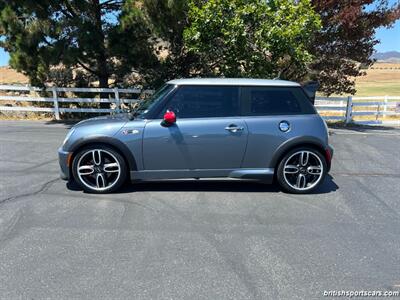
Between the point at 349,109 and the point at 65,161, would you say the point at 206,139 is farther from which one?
the point at 349,109

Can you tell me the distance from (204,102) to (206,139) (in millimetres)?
523

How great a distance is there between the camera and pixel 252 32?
10.6 meters

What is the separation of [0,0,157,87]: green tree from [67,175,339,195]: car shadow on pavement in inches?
269

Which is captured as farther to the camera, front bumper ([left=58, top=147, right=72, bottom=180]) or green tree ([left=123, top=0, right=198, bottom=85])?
green tree ([left=123, top=0, right=198, bottom=85])

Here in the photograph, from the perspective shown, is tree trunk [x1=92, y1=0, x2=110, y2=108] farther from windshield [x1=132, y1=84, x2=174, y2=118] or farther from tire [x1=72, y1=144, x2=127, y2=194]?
tire [x1=72, y1=144, x2=127, y2=194]

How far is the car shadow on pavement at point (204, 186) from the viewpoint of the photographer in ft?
17.5

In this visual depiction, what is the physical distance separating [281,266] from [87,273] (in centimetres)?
171

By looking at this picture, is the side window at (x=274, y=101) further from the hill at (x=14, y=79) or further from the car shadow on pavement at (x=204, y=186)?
the hill at (x=14, y=79)

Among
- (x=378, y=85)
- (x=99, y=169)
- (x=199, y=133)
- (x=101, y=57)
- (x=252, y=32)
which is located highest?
(x=252, y=32)

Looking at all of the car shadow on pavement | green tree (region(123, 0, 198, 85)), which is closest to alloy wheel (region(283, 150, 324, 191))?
the car shadow on pavement

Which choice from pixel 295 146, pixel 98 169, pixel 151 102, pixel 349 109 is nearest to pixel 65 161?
pixel 98 169

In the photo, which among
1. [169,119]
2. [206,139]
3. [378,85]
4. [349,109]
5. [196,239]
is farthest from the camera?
[378,85]

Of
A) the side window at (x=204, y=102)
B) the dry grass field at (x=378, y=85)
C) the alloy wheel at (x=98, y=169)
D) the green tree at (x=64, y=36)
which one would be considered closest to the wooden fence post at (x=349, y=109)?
the dry grass field at (x=378, y=85)

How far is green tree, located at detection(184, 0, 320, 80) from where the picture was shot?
33.1 feet
